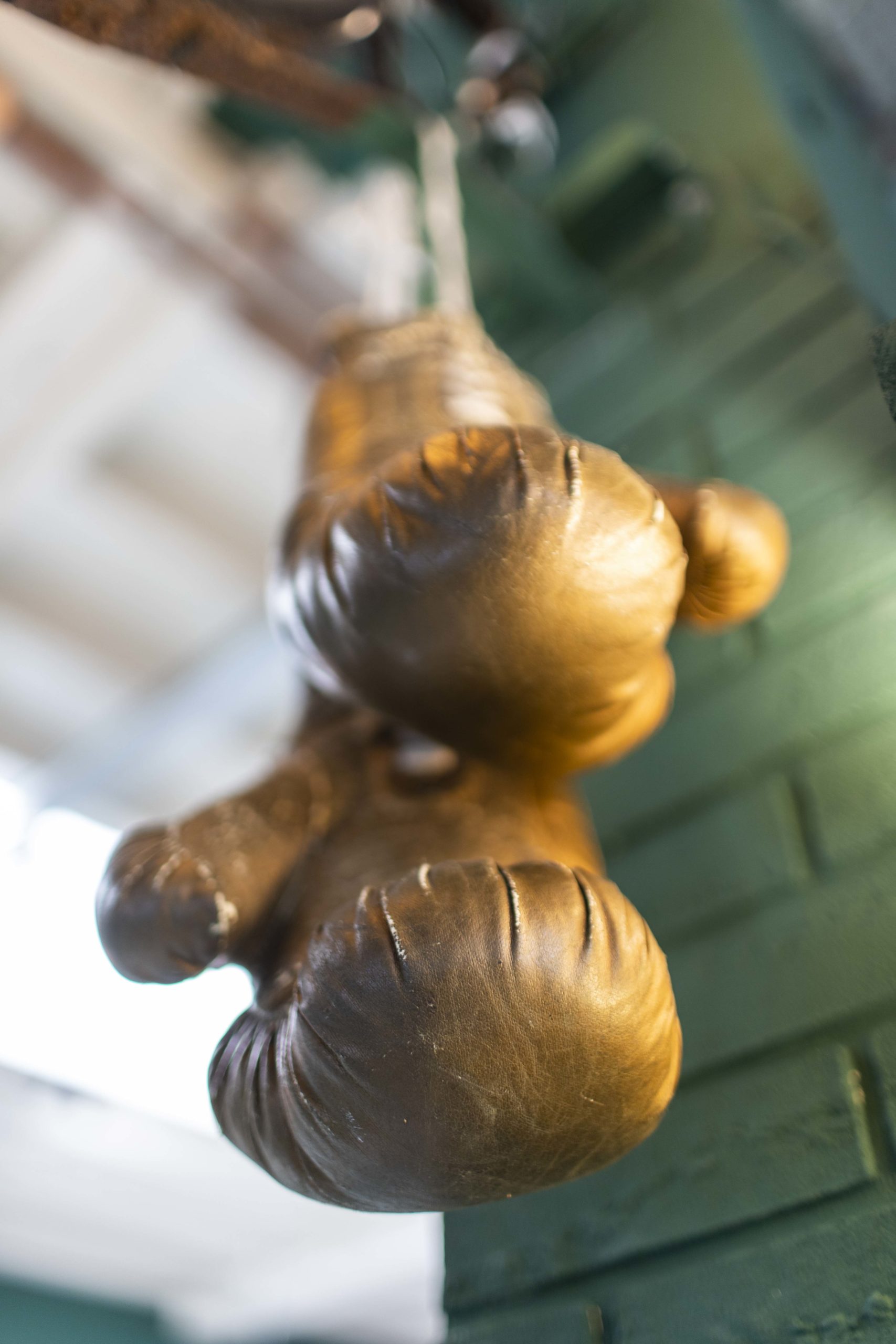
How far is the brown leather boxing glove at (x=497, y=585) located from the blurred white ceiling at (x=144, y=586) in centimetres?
59

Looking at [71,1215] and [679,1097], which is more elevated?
[679,1097]

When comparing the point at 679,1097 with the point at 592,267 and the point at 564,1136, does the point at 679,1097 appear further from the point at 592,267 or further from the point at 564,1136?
the point at 592,267

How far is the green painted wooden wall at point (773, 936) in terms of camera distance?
72 cm

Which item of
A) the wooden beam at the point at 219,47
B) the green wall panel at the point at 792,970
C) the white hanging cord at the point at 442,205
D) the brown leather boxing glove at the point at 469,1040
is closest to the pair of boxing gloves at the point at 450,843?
the brown leather boxing glove at the point at 469,1040

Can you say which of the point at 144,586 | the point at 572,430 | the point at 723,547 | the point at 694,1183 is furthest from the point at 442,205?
the point at 144,586

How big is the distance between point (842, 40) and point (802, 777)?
0.53m

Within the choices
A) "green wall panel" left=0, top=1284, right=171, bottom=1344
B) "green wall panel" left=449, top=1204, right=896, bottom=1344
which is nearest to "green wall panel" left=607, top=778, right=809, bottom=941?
"green wall panel" left=449, top=1204, right=896, bottom=1344

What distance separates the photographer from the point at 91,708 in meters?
2.88

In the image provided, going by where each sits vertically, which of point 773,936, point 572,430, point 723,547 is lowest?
point 572,430

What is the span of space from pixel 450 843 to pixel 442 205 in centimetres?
83

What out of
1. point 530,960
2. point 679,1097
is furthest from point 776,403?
point 530,960

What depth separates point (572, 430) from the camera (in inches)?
53.7

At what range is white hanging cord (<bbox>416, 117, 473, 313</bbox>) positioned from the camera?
1.20 metres

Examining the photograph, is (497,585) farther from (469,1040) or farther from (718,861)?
(718,861)
